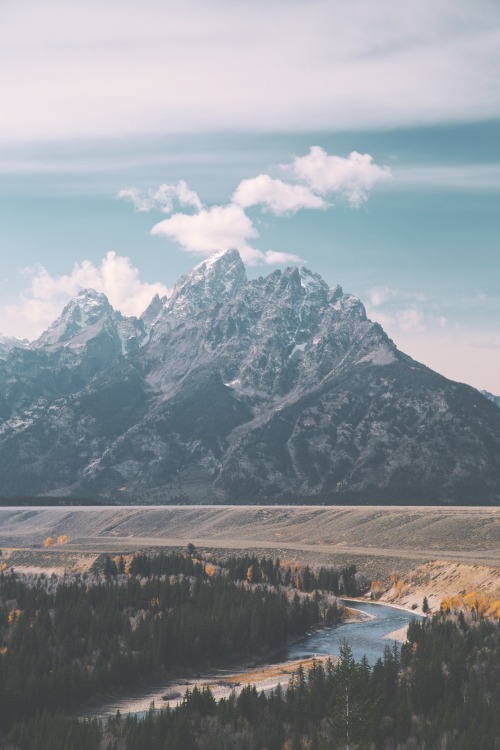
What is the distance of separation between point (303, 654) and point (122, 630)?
27165 mm

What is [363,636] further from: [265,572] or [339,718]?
[339,718]

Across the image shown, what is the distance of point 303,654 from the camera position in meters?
117

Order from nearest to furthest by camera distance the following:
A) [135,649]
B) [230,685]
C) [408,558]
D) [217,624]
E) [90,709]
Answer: [90,709], [230,685], [135,649], [217,624], [408,558]

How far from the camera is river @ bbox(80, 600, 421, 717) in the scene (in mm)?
95000

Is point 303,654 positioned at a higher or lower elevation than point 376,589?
lower

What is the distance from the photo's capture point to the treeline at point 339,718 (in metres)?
69.7

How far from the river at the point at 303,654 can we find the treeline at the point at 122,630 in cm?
369

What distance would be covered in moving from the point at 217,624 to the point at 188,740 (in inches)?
1977

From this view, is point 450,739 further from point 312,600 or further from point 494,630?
point 312,600

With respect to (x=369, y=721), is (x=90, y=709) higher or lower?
lower

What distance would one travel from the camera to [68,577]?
184 m

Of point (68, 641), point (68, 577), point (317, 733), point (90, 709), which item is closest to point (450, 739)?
point (317, 733)

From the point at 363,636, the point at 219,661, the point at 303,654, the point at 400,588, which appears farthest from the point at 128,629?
the point at 400,588

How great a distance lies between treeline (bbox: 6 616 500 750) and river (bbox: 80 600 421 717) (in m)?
10.7
